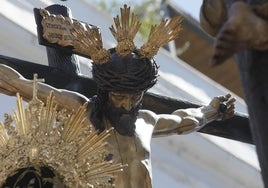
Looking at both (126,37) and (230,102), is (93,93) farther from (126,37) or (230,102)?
(126,37)

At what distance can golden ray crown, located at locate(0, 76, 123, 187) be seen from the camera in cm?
302

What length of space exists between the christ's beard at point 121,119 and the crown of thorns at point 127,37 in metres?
0.14

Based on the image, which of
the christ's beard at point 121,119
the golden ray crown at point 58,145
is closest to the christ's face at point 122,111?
the christ's beard at point 121,119

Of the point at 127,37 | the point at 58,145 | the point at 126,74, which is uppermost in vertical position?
the point at 127,37

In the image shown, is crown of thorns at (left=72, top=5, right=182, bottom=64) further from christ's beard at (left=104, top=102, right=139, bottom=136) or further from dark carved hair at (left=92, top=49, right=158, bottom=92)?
christ's beard at (left=104, top=102, right=139, bottom=136)

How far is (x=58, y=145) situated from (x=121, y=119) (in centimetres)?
33

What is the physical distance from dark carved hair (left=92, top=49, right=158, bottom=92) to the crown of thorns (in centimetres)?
2

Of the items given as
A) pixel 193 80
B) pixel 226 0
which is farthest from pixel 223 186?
pixel 226 0

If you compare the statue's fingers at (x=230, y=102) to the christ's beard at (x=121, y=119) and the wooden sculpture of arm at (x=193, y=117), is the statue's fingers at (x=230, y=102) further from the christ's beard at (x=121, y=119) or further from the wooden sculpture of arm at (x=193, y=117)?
the christ's beard at (x=121, y=119)

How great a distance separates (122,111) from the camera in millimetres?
3334

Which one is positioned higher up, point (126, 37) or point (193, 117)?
point (126, 37)

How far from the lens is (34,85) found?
3.38 meters

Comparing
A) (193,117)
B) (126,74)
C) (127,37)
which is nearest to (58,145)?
(126,74)

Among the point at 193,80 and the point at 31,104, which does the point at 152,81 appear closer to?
the point at 31,104
